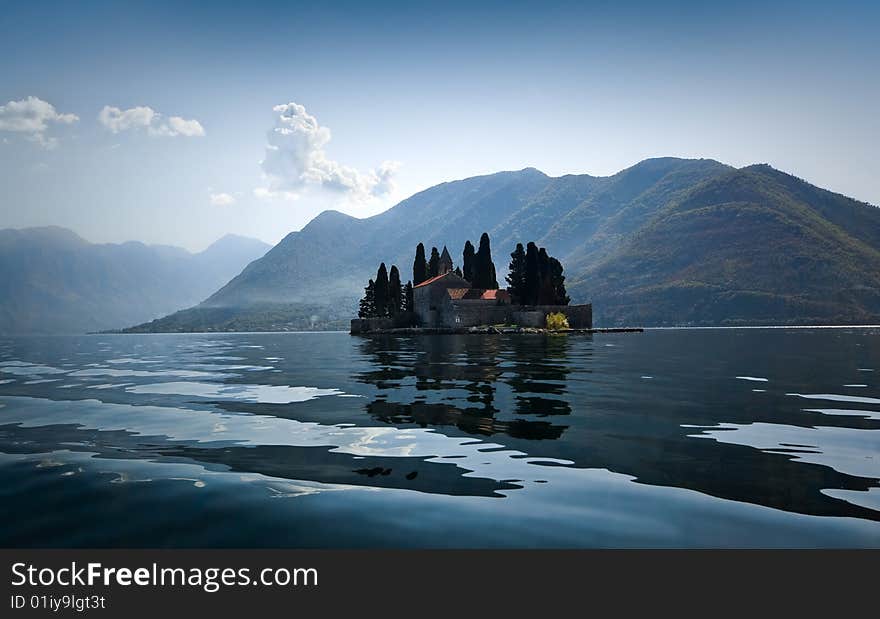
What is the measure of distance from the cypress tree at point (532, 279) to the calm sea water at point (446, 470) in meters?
99.1

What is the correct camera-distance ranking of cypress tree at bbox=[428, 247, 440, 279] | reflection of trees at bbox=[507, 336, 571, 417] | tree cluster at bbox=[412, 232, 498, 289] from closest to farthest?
reflection of trees at bbox=[507, 336, 571, 417], tree cluster at bbox=[412, 232, 498, 289], cypress tree at bbox=[428, 247, 440, 279]

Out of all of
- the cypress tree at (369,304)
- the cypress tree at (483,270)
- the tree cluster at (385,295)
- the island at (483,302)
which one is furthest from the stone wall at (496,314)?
the cypress tree at (369,304)

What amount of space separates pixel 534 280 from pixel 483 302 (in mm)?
12884

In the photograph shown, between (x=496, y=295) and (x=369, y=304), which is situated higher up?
(x=496, y=295)

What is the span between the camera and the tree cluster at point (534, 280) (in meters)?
122

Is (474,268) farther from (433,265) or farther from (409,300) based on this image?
(409,300)

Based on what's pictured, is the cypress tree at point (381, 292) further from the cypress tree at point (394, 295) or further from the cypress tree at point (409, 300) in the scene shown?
the cypress tree at point (409, 300)

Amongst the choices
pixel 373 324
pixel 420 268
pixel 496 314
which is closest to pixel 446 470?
pixel 496 314

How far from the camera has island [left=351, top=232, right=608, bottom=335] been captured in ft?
395

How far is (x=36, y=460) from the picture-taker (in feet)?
40.1

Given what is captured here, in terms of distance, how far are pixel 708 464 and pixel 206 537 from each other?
9604 mm

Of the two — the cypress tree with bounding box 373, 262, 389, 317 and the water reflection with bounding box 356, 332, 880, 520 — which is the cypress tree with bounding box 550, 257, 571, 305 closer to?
the cypress tree with bounding box 373, 262, 389, 317

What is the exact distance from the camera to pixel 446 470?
36.4 feet

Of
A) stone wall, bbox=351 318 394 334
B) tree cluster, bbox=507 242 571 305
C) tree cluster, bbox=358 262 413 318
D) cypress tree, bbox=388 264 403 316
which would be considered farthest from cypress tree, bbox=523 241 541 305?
stone wall, bbox=351 318 394 334
